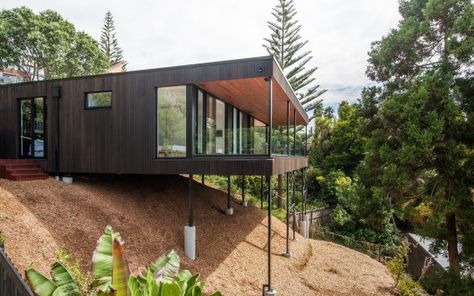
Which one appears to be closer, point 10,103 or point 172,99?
point 172,99

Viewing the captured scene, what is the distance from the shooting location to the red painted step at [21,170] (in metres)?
10.1

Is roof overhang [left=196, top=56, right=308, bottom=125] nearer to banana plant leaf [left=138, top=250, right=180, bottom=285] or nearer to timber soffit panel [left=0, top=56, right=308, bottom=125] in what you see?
timber soffit panel [left=0, top=56, right=308, bottom=125]

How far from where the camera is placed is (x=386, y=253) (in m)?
19.1

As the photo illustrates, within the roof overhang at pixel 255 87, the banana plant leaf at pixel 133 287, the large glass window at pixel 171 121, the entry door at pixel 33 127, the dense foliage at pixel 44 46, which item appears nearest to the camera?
the banana plant leaf at pixel 133 287

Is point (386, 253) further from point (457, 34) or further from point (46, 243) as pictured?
point (46, 243)

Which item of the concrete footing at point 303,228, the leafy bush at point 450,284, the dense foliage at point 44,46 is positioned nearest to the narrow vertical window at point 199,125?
the leafy bush at point 450,284

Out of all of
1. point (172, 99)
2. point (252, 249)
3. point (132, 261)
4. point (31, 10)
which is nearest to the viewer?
point (132, 261)

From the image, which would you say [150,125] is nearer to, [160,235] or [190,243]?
[160,235]

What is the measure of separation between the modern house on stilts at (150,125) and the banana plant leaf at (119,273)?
4.39m

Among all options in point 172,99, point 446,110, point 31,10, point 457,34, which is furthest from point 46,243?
point 31,10

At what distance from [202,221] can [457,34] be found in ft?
34.6

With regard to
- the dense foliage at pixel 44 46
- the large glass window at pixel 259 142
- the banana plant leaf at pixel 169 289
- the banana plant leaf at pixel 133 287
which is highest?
the dense foliage at pixel 44 46

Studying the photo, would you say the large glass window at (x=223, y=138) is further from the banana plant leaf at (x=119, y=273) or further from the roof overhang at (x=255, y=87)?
the banana plant leaf at (x=119, y=273)

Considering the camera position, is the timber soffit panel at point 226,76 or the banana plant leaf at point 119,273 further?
the timber soffit panel at point 226,76
